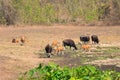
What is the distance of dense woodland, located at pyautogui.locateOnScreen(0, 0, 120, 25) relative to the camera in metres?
41.8

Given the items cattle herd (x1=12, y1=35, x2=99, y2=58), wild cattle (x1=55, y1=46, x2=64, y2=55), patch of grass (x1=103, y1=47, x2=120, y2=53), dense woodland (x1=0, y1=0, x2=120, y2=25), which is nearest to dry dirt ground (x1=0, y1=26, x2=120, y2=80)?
cattle herd (x1=12, y1=35, x2=99, y2=58)

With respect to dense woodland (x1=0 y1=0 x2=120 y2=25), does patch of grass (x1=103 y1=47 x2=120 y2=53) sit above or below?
below

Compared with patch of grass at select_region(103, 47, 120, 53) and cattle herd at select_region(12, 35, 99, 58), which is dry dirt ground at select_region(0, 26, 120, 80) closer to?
cattle herd at select_region(12, 35, 99, 58)

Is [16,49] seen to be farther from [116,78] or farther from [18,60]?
[116,78]

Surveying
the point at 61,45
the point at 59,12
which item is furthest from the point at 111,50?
the point at 59,12

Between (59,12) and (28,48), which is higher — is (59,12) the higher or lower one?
the higher one

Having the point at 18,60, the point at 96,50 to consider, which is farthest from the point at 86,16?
the point at 18,60

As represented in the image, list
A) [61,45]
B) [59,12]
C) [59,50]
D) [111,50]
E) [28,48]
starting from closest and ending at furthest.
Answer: [59,50]
[111,50]
[28,48]
[61,45]
[59,12]

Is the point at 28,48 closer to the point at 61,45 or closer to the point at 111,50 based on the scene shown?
the point at 61,45

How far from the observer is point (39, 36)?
1234 inches

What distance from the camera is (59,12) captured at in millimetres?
45594

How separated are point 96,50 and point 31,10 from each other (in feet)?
69.2

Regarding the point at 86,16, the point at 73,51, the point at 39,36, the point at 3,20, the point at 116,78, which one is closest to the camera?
the point at 116,78

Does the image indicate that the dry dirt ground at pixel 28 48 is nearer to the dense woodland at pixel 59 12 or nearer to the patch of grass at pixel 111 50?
the patch of grass at pixel 111 50
